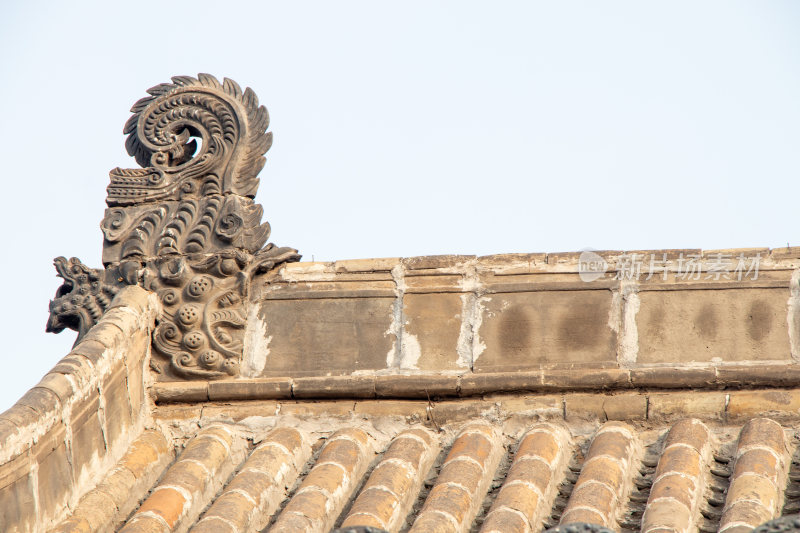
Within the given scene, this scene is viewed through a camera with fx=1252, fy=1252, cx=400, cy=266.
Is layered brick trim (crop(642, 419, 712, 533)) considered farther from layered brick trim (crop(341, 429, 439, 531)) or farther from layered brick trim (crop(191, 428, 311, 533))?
layered brick trim (crop(191, 428, 311, 533))

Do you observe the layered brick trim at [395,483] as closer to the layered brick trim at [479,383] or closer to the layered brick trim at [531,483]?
the layered brick trim at [479,383]

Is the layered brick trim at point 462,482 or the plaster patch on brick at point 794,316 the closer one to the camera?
the layered brick trim at point 462,482

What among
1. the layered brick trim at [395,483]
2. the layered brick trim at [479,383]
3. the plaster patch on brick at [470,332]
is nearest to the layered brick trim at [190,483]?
the layered brick trim at [479,383]

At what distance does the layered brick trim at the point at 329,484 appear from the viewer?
219 inches

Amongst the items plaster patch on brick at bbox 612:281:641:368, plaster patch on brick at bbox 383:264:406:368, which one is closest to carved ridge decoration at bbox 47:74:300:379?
plaster patch on brick at bbox 383:264:406:368

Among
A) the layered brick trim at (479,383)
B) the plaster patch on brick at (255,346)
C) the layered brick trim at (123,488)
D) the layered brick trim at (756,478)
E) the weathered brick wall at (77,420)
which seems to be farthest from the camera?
the plaster patch on brick at (255,346)

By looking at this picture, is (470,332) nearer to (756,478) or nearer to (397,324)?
(397,324)

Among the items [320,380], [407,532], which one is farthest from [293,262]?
[407,532]

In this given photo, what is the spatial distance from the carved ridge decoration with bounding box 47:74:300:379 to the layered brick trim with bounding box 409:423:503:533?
147cm

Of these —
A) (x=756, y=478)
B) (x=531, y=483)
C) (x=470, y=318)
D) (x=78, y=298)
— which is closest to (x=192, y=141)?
(x=78, y=298)

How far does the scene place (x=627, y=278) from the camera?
22.2 feet

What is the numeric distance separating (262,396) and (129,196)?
1579 millimetres

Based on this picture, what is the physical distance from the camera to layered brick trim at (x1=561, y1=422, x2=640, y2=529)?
17.7 feet

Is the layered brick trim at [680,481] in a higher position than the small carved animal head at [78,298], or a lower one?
lower
